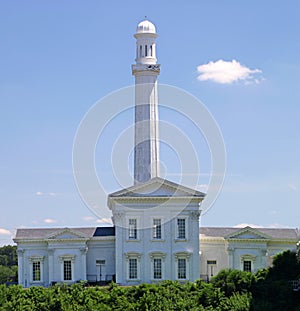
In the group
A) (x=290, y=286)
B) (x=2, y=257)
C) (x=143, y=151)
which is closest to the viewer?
(x=290, y=286)

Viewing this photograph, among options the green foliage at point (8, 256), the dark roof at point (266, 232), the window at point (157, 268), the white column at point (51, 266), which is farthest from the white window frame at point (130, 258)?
the green foliage at point (8, 256)

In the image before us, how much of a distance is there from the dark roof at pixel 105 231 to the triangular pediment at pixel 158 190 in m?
3.14

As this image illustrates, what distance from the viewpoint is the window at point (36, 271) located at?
50250 mm

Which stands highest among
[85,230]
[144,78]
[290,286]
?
[144,78]

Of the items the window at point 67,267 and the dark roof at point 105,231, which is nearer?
the window at point 67,267

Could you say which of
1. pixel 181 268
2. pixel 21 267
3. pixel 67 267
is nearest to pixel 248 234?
pixel 181 268

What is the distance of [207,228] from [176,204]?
368 centimetres

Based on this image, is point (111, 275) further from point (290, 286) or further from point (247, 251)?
point (290, 286)

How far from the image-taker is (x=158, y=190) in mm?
49781

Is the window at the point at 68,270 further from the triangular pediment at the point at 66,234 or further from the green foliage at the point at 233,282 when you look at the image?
the green foliage at the point at 233,282

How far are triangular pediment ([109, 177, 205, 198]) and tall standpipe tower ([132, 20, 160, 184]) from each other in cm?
409

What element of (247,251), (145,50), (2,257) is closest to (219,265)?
(247,251)

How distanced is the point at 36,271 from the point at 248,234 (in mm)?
12208

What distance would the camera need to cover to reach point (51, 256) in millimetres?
50031
